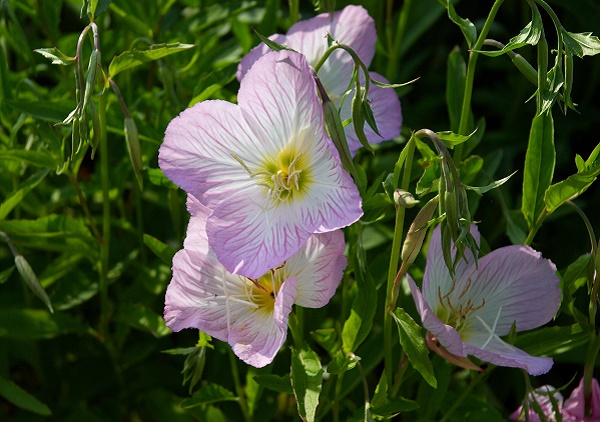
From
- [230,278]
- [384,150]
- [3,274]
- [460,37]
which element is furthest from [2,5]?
[460,37]

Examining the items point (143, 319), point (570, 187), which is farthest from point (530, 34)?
point (143, 319)

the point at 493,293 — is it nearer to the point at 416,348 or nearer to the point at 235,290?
the point at 416,348

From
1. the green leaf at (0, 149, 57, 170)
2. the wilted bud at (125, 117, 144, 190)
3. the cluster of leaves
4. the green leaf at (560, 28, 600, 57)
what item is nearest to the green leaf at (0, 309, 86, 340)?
the cluster of leaves

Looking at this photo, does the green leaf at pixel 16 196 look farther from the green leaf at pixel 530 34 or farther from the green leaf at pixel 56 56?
the green leaf at pixel 530 34

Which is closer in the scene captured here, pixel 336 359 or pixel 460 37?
pixel 336 359

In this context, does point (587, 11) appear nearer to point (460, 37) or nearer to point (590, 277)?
point (460, 37)

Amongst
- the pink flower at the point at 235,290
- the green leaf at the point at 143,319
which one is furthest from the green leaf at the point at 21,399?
the pink flower at the point at 235,290
